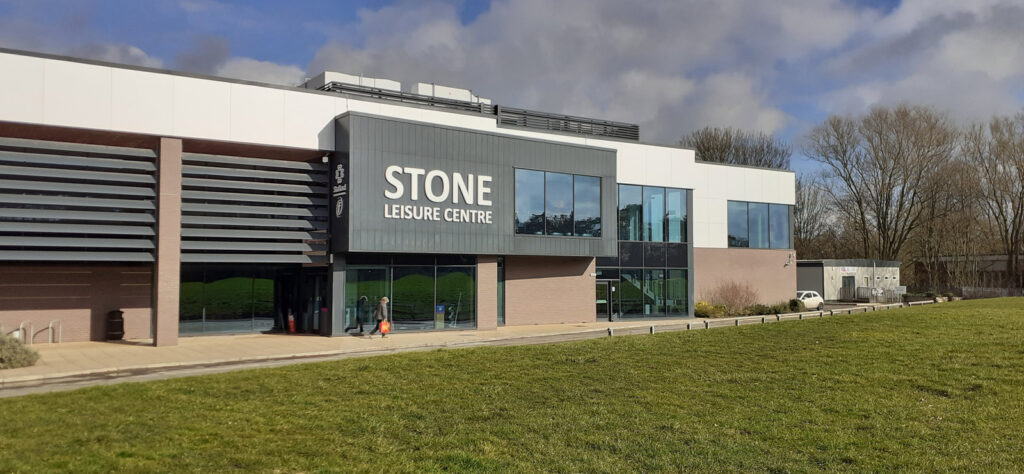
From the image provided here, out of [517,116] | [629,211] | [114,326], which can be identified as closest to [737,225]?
[629,211]

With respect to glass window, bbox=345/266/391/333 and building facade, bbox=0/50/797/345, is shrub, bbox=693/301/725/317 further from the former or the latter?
glass window, bbox=345/266/391/333

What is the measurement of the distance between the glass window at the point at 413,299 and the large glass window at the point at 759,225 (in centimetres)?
2080

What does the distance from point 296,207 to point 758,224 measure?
2848 centimetres

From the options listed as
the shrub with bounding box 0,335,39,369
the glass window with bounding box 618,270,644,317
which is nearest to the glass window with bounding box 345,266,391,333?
the shrub with bounding box 0,335,39,369

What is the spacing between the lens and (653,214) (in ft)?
123

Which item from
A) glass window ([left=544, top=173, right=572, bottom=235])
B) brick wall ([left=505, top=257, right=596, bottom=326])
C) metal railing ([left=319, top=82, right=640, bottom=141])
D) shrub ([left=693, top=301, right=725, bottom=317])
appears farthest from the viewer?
shrub ([left=693, top=301, right=725, bottom=317])

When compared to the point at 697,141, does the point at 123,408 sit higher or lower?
lower

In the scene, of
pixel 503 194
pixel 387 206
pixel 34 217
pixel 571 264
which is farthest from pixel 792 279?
pixel 34 217

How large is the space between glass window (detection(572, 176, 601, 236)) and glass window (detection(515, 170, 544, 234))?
1.97 meters

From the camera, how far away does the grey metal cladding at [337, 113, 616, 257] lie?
2519 centimetres

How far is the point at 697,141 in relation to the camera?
223ft

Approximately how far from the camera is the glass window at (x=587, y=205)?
32469 millimetres

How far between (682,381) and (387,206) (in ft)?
48.4

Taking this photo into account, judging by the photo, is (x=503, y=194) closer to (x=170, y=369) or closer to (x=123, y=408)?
(x=170, y=369)
